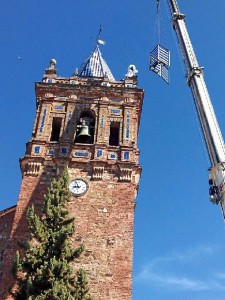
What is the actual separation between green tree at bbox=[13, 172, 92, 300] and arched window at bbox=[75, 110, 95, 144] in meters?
7.84

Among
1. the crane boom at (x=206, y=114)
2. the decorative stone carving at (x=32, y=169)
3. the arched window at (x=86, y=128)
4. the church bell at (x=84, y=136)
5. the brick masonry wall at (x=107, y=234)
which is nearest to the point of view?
the crane boom at (x=206, y=114)

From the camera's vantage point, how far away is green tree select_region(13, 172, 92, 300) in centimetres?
1745

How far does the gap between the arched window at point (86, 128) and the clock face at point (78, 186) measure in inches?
111

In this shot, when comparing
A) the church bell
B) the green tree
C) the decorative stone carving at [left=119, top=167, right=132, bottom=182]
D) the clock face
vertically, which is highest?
the church bell

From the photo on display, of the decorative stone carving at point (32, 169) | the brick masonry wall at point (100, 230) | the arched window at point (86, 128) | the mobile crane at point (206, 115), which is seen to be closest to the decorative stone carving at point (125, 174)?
the brick masonry wall at point (100, 230)

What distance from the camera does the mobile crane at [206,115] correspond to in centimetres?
1433

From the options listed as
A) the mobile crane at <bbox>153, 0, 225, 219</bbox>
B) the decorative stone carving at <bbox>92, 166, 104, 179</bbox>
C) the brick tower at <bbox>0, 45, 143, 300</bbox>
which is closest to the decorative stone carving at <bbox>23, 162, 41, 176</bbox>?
the brick tower at <bbox>0, 45, 143, 300</bbox>

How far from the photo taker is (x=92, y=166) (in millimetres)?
25875

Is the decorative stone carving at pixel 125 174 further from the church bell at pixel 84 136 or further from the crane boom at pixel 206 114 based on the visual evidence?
the crane boom at pixel 206 114

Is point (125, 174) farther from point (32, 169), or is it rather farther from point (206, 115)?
point (206, 115)

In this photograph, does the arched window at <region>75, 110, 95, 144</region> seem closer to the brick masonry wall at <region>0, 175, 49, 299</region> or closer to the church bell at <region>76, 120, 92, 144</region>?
the church bell at <region>76, 120, 92, 144</region>

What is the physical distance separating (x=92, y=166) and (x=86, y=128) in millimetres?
2668

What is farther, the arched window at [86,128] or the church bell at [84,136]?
the arched window at [86,128]

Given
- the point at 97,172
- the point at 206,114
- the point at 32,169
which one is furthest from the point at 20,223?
the point at 206,114
